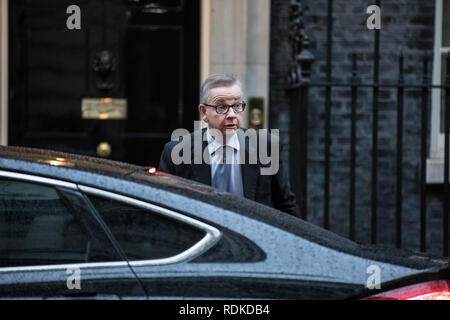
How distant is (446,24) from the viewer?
6961mm

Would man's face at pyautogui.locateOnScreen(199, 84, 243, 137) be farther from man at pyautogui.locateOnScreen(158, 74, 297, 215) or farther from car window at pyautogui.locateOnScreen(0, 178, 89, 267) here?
car window at pyautogui.locateOnScreen(0, 178, 89, 267)

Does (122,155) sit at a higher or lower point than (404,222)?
higher

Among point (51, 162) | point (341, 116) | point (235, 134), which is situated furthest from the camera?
point (341, 116)

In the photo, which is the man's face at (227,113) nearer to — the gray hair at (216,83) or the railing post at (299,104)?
the gray hair at (216,83)

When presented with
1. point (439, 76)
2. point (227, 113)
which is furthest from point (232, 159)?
point (439, 76)

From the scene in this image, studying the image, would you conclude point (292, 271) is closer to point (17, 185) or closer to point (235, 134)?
point (17, 185)

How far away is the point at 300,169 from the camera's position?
6016mm

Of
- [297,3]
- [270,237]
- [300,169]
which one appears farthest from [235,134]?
[297,3]

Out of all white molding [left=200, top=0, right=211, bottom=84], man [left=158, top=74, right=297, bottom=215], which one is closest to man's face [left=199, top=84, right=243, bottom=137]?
man [left=158, top=74, right=297, bottom=215]

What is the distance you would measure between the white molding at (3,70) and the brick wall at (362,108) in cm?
225

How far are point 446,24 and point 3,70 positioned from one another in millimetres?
3853

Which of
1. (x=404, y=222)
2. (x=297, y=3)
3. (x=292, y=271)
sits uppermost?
(x=297, y=3)

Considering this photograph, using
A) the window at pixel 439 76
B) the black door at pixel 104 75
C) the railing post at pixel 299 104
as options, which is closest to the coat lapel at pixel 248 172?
the railing post at pixel 299 104

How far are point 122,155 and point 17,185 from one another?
14.4 feet
